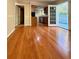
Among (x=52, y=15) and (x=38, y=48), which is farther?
(x=52, y=15)

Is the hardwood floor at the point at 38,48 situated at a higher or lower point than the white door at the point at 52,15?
lower

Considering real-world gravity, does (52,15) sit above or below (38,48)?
above

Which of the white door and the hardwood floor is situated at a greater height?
the white door

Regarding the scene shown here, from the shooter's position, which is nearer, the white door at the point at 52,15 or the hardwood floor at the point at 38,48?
the hardwood floor at the point at 38,48

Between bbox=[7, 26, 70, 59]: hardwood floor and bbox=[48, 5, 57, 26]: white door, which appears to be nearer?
bbox=[7, 26, 70, 59]: hardwood floor
